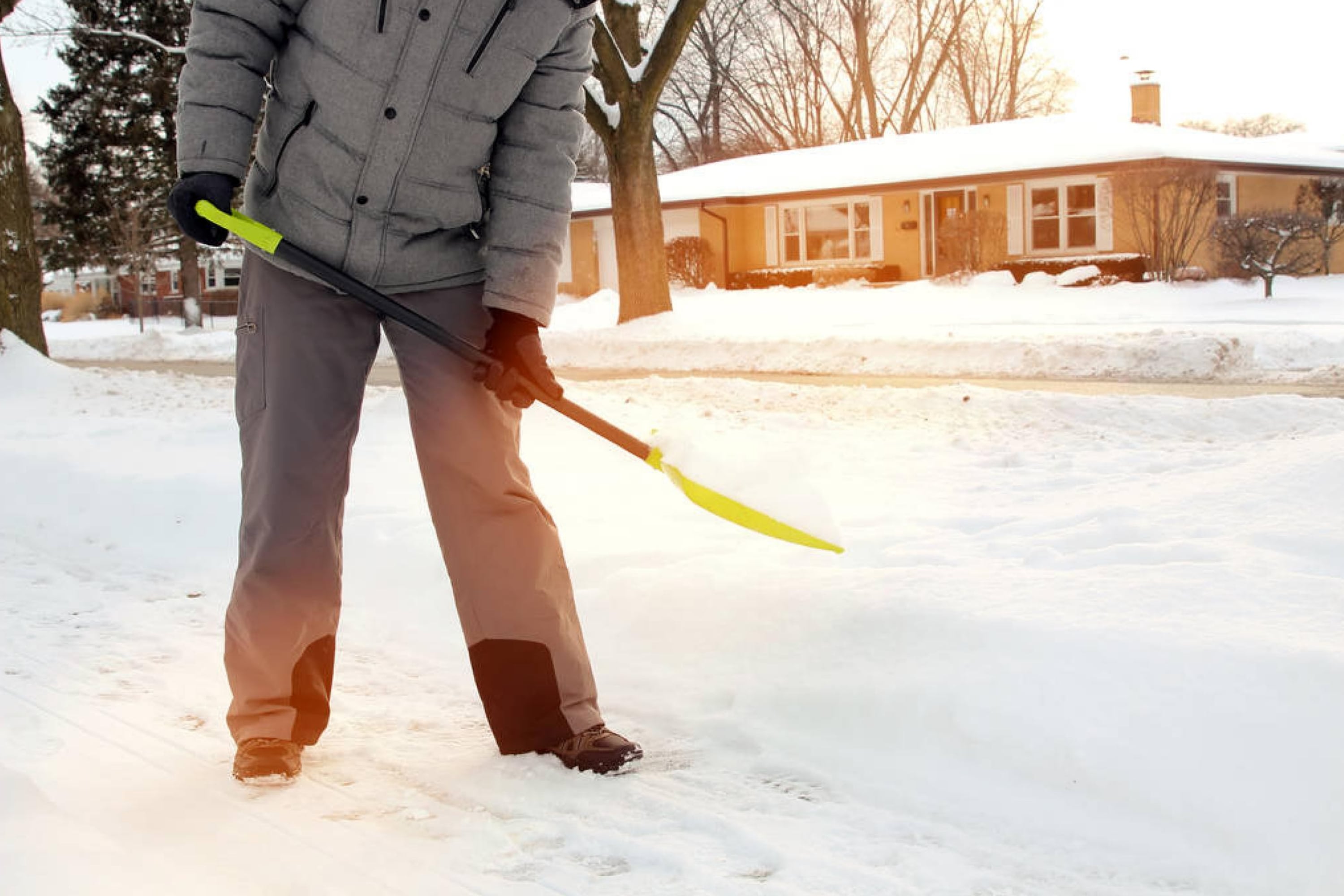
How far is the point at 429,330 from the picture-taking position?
2.82 metres

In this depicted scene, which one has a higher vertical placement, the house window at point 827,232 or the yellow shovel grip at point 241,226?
the house window at point 827,232

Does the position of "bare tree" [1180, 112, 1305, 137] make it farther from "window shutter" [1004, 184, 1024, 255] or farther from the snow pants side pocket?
the snow pants side pocket

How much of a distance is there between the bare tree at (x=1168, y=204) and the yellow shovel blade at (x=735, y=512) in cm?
2061

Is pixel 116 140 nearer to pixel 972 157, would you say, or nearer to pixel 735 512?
pixel 972 157

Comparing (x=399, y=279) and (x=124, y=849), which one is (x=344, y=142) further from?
(x=124, y=849)

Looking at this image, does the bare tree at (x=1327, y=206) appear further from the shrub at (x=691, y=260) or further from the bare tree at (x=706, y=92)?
the bare tree at (x=706, y=92)

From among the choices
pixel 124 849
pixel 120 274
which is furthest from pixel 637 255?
pixel 120 274

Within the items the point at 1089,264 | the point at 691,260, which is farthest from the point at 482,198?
the point at 691,260

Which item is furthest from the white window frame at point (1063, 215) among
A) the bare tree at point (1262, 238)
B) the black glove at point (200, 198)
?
the black glove at point (200, 198)

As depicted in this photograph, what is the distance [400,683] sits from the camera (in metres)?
3.54

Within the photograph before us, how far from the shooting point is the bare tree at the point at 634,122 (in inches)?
632

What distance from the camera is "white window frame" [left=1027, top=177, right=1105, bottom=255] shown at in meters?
25.5

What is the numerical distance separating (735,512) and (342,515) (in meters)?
0.91

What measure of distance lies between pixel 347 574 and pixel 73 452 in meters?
2.77
